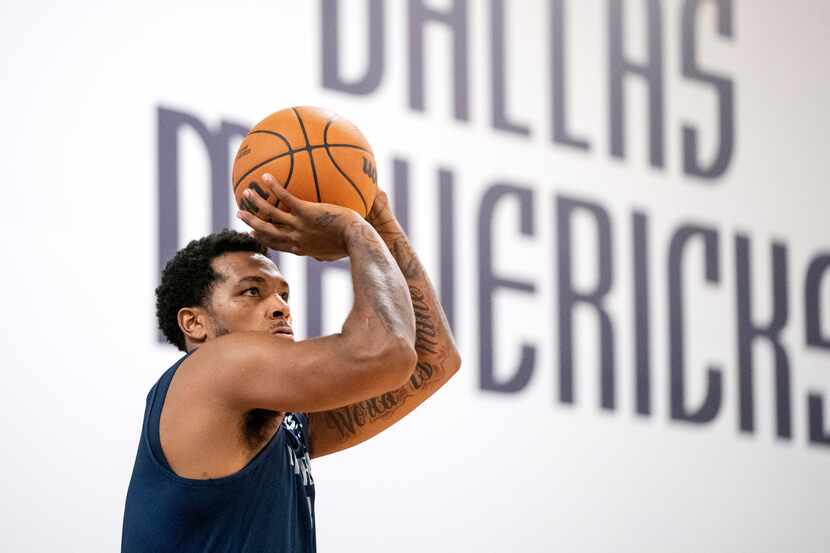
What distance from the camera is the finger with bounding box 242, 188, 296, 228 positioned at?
2709mm

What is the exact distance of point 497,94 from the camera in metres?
4.95

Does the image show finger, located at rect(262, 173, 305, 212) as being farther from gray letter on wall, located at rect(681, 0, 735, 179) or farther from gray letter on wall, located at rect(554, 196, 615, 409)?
gray letter on wall, located at rect(681, 0, 735, 179)

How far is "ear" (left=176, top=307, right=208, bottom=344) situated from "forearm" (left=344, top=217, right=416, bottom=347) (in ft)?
1.35

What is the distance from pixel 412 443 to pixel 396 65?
127 cm

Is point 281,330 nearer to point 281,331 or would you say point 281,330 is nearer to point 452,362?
point 281,331

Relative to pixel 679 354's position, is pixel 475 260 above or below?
above

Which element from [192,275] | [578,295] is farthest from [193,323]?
[578,295]

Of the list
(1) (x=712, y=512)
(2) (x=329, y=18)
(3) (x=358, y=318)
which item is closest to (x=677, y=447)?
(1) (x=712, y=512)

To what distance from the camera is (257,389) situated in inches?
103

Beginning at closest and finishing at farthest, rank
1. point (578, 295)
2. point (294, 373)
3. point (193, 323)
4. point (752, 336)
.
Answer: point (294, 373) → point (193, 323) → point (578, 295) → point (752, 336)

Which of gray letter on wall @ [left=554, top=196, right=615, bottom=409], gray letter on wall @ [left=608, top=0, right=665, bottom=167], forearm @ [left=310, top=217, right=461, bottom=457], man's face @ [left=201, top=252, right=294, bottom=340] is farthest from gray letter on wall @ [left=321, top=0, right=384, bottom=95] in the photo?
→ man's face @ [left=201, top=252, right=294, bottom=340]

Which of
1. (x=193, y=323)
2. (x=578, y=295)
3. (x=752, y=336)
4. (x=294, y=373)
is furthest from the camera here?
(x=752, y=336)

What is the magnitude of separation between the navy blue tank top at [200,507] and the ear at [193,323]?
0.19 metres

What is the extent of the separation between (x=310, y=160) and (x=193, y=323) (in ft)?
1.49
